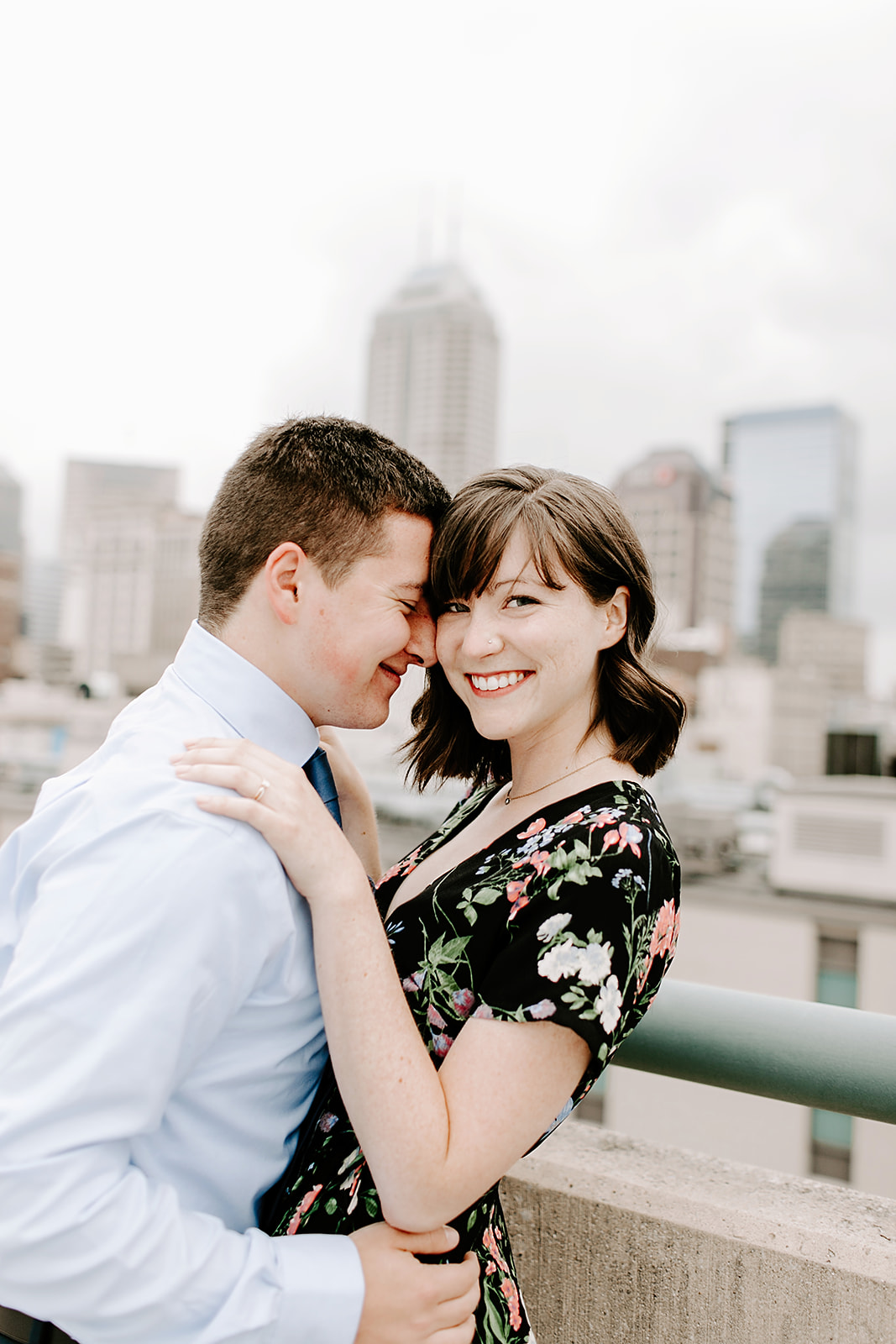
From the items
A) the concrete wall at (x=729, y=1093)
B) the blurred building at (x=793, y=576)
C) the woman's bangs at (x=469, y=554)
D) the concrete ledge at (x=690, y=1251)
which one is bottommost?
the concrete wall at (x=729, y=1093)

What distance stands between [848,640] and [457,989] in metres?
126

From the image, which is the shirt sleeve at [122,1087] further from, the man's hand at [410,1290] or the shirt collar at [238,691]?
the shirt collar at [238,691]

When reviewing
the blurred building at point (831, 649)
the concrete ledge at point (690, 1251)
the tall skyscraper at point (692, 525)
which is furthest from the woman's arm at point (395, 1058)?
the blurred building at point (831, 649)

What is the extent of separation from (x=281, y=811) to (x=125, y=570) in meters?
85.3

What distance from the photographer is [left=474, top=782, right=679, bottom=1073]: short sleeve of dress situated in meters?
1.18

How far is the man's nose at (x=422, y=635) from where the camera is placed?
1601 millimetres

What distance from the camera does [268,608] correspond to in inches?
56.7

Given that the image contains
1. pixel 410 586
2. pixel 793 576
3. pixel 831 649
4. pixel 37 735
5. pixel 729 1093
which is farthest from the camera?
pixel 793 576

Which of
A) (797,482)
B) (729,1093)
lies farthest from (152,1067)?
(797,482)

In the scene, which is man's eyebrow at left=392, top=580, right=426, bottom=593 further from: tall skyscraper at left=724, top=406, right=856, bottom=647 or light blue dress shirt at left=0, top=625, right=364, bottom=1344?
tall skyscraper at left=724, top=406, right=856, bottom=647

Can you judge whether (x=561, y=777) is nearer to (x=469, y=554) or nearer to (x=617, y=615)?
(x=617, y=615)

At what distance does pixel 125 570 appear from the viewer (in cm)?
8169

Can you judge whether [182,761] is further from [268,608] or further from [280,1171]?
[280,1171]

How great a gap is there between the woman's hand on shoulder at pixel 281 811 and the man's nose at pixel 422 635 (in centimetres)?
42
